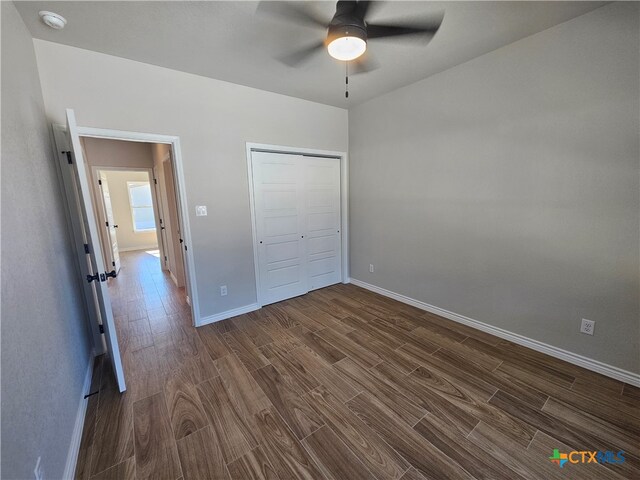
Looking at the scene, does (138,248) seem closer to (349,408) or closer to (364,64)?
(364,64)

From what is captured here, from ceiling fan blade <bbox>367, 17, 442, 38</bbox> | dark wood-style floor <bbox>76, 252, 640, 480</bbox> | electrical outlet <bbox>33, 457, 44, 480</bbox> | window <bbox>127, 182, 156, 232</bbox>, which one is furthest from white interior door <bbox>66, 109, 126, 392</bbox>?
window <bbox>127, 182, 156, 232</bbox>

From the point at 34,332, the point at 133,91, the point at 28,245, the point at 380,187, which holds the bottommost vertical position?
the point at 34,332

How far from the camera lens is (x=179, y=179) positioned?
274 centimetres

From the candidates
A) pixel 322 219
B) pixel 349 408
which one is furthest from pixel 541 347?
pixel 322 219

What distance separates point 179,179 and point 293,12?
1854mm

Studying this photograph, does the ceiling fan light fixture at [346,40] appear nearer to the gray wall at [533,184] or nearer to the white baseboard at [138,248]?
the gray wall at [533,184]

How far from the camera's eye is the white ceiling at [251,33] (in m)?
1.76

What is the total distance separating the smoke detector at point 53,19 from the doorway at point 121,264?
26.9 inches

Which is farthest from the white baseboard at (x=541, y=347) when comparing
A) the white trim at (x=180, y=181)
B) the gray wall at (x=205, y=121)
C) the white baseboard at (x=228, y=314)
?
the white trim at (x=180, y=181)

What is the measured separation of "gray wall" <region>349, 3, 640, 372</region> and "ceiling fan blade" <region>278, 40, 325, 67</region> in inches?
54.4

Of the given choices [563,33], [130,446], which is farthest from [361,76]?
[130,446]

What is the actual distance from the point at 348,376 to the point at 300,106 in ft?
10.6

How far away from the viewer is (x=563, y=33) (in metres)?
2.00

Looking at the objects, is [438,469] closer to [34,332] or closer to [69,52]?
[34,332]
